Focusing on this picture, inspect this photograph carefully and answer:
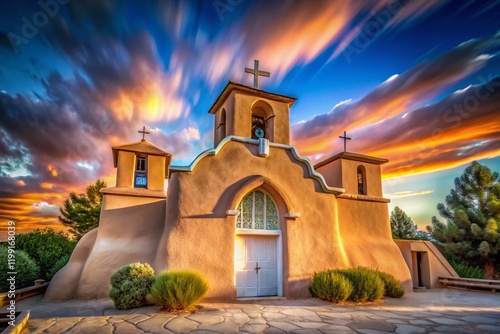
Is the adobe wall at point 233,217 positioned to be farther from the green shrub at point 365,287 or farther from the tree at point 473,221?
the tree at point 473,221

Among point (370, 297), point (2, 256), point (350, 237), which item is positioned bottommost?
point (370, 297)

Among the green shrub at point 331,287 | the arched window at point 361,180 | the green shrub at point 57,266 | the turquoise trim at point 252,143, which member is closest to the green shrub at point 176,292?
the turquoise trim at point 252,143

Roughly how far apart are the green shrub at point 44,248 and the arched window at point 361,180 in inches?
607

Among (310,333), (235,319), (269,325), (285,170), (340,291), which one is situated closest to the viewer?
(310,333)

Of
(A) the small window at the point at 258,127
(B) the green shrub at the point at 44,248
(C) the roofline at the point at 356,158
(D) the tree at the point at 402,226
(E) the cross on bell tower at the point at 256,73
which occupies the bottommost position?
(B) the green shrub at the point at 44,248

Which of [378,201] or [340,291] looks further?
[378,201]

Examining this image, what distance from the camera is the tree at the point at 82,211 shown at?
30.1 metres

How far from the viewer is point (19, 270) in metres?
13.0

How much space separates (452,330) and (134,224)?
10.6m

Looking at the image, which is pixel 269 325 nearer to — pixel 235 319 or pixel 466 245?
pixel 235 319

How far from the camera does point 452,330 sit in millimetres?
6512

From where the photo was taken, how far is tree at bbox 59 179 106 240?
30.1 meters

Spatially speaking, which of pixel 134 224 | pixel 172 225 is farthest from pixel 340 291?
pixel 134 224

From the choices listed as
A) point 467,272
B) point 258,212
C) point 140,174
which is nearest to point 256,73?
point 258,212
